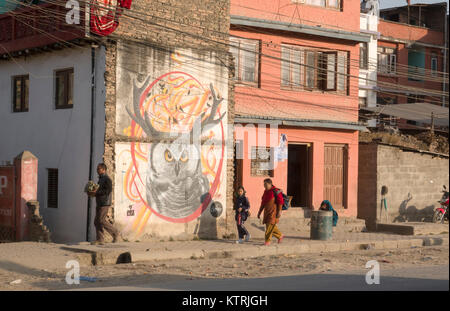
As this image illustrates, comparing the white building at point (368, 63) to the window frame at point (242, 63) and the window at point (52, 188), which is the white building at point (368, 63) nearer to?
the window frame at point (242, 63)

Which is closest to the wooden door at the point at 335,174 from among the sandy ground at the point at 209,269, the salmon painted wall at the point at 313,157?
the salmon painted wall at the point at 313,157

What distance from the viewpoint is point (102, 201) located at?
16.3m

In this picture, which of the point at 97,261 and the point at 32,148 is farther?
the point at 32,148

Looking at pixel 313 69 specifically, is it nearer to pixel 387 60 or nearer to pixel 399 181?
pixel 399 181

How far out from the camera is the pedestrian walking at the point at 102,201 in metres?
16.2

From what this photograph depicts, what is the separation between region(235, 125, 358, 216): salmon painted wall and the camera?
21.7 m

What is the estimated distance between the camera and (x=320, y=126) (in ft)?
74.6

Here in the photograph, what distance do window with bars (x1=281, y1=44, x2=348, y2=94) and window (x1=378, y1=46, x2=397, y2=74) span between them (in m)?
19.3

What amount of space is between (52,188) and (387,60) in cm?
2905

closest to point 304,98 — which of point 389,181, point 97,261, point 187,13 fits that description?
point 389,181

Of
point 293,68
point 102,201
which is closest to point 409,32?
point 293,68

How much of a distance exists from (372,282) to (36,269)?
6.41m

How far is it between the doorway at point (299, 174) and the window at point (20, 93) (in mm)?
8547

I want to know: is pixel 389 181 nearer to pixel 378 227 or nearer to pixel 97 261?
pixel 378 227
